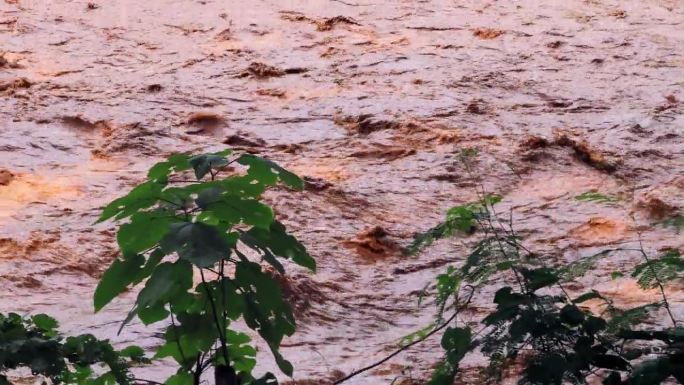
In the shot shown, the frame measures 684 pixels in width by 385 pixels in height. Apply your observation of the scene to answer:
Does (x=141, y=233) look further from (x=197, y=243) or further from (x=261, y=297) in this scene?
(x=261, y=297)

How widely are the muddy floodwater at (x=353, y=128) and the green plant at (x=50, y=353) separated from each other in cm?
146

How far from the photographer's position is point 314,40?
7.79 meters

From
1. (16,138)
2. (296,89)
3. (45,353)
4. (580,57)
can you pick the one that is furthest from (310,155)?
(45,353)

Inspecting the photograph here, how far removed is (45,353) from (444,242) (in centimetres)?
335

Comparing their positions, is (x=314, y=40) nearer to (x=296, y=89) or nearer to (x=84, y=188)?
(x=296, y=89)

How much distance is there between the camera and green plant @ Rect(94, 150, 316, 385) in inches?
65.1

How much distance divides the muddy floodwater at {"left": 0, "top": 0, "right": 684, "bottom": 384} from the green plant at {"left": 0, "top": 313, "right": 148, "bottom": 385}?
1.46 m

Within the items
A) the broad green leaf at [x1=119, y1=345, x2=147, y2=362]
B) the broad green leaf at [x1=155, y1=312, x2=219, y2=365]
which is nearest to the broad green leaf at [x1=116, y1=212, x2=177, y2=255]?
the broad green leaf at [x1=155, y1=312, x2=219, y2=365]

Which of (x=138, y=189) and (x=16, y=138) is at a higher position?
(x=138, y=189)

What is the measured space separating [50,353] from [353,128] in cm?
451

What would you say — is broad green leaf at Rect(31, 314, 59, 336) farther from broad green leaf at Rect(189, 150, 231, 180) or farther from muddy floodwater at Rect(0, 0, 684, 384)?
muddy floodwater at Rect(0, 0, 684, 384)

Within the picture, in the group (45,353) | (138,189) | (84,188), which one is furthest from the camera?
(84,188)

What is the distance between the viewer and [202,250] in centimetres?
162

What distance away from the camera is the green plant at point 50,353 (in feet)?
6.59
